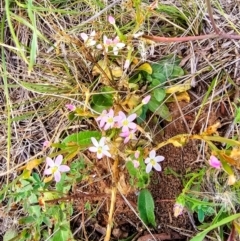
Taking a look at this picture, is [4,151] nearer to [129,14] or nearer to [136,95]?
[136,95]

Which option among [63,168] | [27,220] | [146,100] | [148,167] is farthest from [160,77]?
[27,220]

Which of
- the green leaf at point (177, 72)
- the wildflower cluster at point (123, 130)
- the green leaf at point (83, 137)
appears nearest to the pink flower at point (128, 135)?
the wildflower cluster at point (123, 130)

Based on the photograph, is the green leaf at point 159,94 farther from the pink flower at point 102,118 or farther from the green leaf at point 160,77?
the pink flower at point 102,118

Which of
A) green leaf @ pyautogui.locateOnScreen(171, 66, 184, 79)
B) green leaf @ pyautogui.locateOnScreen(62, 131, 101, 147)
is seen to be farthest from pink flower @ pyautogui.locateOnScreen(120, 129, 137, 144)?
green leaf @ pyautogui.locateOnScreen(171, 66, 184, 79)

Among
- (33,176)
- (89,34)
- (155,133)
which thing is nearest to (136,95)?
(155,133)

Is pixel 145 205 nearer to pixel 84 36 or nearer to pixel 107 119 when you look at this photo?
pixel 107 119
